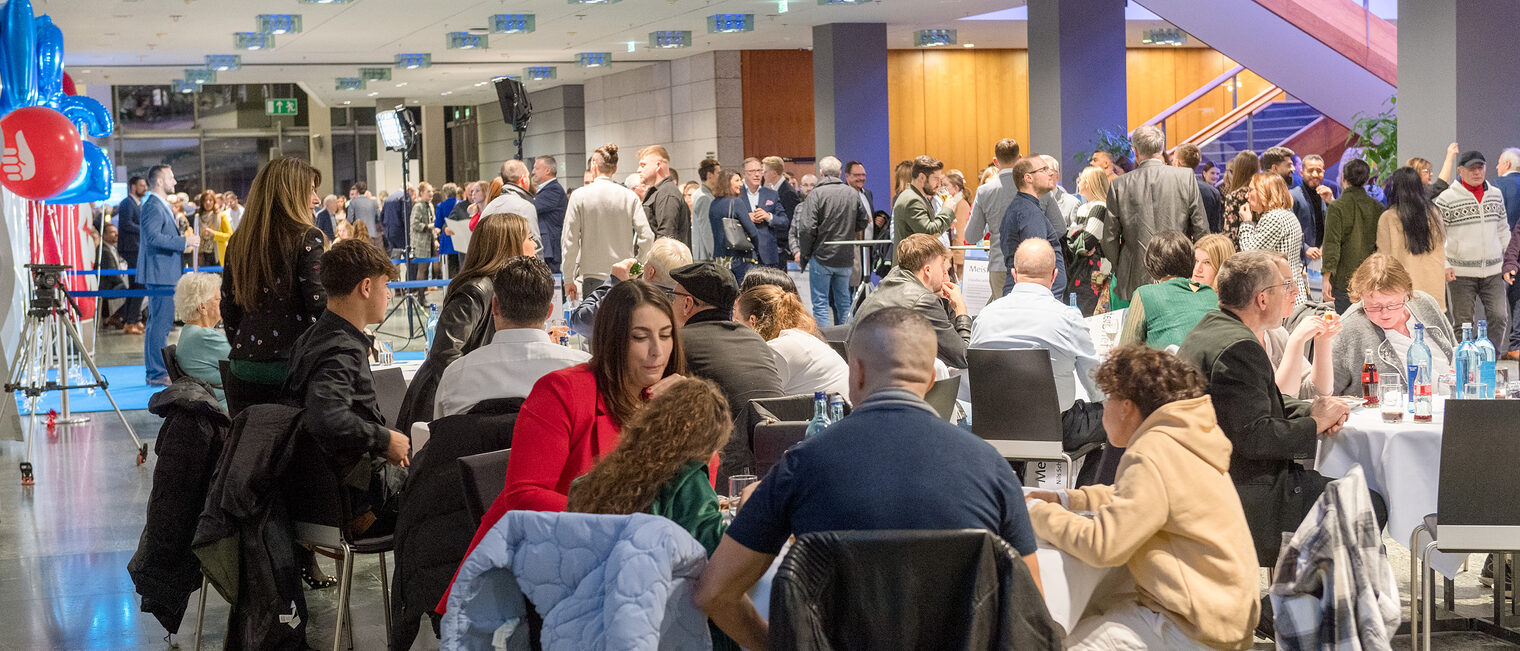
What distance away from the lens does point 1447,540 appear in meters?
3.50

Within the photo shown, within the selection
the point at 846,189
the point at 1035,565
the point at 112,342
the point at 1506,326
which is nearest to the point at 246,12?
the point at 112,342

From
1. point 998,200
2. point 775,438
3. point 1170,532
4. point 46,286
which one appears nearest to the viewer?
point 1170,532

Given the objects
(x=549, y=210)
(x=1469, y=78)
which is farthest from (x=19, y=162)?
(x=1469, y=78)

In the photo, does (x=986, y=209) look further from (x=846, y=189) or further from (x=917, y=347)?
(x=917, y=347)

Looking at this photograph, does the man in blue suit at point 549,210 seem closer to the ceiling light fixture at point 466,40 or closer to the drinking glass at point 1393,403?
the drinking glass at point 1393,403

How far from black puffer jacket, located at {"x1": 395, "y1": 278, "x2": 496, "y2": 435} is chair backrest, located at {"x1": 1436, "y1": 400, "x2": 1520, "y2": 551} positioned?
2.86 metres

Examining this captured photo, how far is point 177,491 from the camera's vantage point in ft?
13.2

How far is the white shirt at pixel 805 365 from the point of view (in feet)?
14.4

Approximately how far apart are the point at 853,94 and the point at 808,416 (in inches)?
539

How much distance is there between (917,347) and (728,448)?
1.58m

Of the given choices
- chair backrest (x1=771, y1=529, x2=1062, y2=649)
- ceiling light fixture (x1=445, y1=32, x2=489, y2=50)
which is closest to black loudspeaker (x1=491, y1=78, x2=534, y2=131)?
ceiling light fixture (x1=445, y1=32, x2=489, y2=50)

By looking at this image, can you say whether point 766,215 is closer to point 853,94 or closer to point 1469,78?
point 1469,78

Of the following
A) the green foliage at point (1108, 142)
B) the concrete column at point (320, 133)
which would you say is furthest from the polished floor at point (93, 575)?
the concrete column at point (320, 133)

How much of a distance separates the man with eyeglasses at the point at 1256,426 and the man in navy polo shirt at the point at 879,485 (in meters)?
1.52
